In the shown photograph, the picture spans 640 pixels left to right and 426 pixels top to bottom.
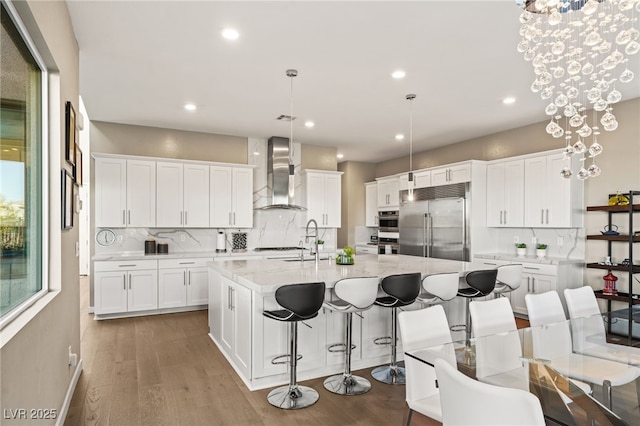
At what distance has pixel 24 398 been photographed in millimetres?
1699

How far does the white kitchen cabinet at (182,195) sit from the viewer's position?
5.99 meters

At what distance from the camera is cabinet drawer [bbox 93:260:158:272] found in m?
5.34

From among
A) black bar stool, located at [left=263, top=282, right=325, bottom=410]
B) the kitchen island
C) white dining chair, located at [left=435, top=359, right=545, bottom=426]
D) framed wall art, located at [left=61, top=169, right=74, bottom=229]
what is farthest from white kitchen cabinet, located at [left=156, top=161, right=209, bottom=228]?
white dining chair, located at [left=435, top=359, right=545, bottom=426]

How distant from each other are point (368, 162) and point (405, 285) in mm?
6526

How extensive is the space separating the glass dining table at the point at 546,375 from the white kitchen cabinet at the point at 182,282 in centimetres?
448

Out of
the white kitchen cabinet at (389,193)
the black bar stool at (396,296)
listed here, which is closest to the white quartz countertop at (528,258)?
the white kitchen cabinet at (389,193)

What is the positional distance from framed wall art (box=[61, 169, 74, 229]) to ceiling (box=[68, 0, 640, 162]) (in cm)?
126

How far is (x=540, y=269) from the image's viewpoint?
5.32 m

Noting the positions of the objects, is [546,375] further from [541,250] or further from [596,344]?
[541,250]

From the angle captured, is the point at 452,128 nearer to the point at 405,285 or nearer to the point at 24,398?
the point at 405,285

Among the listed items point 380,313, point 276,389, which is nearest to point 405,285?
point 380,313

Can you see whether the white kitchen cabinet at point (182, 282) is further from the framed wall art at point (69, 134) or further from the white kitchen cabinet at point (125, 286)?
the framed wall art at point (69, 134)

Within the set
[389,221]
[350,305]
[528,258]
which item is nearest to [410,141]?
[389,221]

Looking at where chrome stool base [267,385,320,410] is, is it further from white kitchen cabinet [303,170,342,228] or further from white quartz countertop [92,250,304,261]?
white kitchen cabinet [303,170,342,228]
